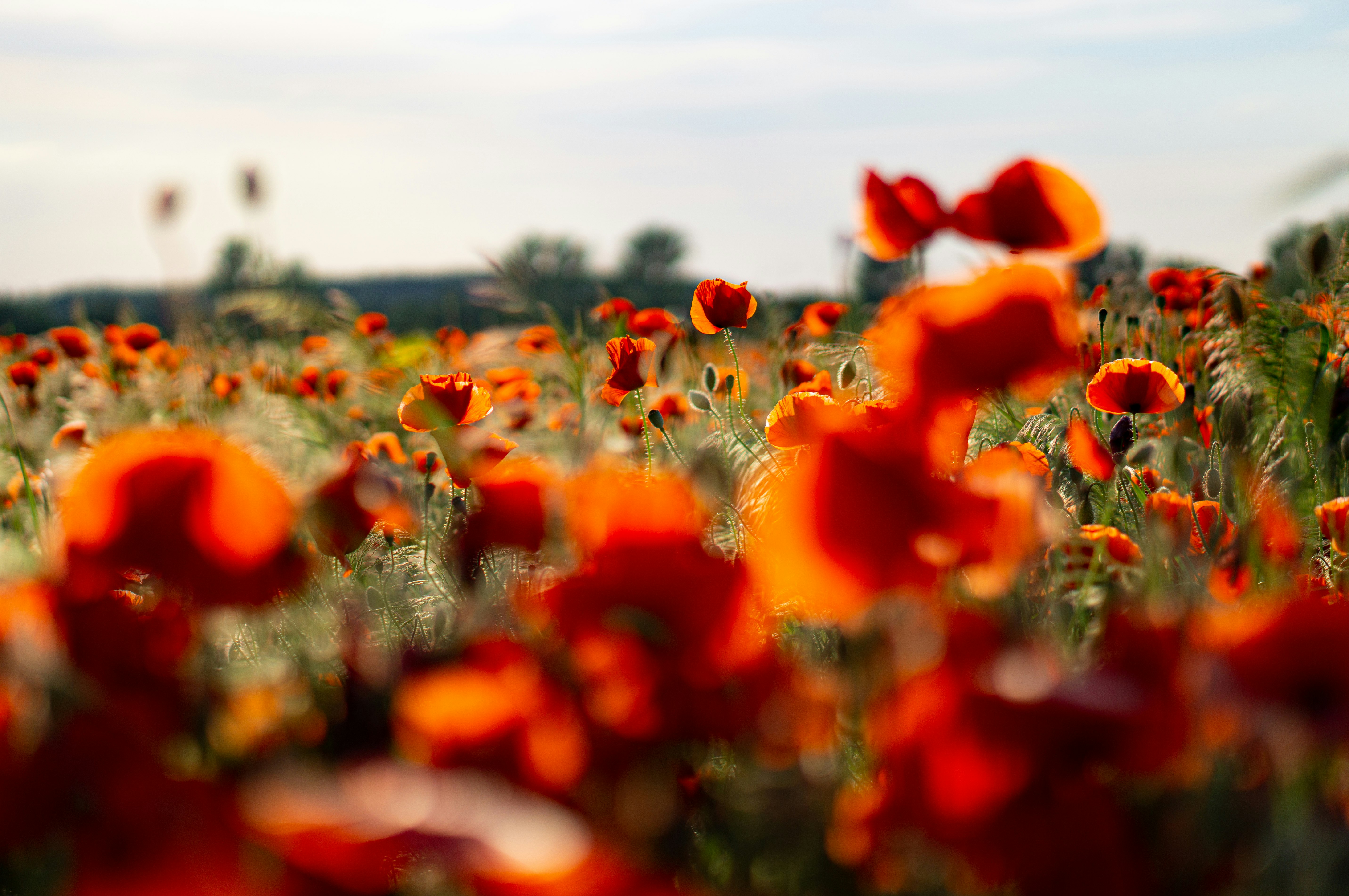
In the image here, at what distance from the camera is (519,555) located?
1.62m

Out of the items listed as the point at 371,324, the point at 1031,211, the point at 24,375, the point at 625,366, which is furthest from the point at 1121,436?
the point at 24,375

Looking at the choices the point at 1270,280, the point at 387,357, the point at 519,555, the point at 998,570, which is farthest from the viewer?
the point at 1270,280

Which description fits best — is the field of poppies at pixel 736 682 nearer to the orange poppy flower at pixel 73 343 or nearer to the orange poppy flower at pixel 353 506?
the orange poppy flower at pixel 353 506

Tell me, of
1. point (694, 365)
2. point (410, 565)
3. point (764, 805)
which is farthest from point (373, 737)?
point (694, 365)

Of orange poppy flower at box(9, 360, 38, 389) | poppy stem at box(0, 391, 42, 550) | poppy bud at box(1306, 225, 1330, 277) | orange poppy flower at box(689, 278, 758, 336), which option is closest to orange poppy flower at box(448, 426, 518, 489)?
orange poppy flower at box(689, 278, 758, 336)

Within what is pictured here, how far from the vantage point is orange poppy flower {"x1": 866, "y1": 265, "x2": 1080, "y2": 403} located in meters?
0.77

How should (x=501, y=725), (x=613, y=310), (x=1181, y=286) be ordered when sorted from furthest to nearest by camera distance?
(x=1181, y=286), (x=613, y=310), (x=501, y=725)

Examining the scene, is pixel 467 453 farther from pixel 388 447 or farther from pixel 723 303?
pixel 388 447

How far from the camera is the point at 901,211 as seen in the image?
40.1 inches

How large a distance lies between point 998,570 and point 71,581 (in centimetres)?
66

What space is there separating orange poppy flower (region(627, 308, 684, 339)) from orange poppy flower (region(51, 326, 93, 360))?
93.8 inches

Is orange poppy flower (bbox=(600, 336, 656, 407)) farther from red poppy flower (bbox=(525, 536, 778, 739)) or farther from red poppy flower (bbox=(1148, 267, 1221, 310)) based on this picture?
red poppy flower (bbox=(1148, 267, 1221, 310))

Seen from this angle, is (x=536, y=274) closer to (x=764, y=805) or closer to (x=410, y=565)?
(x=410, y=565)

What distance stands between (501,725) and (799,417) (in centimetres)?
77
